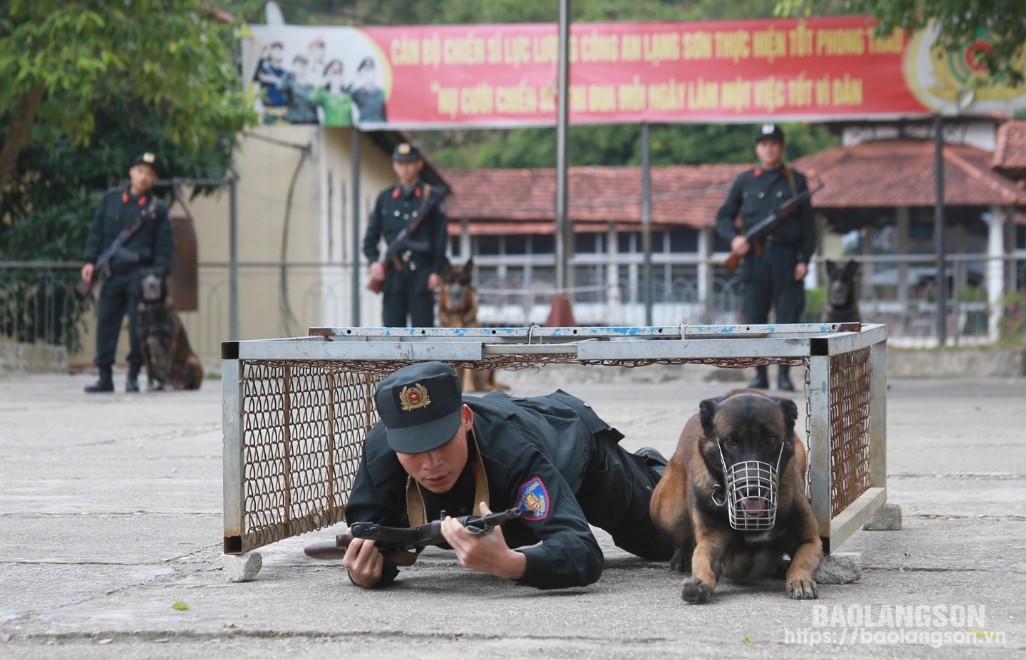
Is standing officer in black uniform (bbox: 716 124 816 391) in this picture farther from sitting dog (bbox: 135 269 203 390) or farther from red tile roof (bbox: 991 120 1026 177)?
red tile roof (bbox: 991 120 1026 177)

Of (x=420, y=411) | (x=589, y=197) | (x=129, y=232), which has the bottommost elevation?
(x=420, y=411)

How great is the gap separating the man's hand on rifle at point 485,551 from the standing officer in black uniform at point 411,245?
30.0ft

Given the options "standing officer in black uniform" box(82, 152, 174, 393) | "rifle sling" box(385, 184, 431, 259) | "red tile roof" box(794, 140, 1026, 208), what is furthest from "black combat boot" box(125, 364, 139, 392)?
"red tile roof" box(794, 140, 1026, 208)

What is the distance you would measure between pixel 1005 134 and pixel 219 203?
1874 cm

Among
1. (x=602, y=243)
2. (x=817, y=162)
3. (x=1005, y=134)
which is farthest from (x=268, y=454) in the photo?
(x=602, y=243)

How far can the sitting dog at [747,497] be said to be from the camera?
3846 millimetres

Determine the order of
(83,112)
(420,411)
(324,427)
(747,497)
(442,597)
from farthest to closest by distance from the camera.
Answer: (83,112)
(324,427)
(442,597)
(420,411)
(747,497)

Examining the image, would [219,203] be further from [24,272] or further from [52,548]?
[52,548]

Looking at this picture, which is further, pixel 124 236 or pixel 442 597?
pixel 124 236

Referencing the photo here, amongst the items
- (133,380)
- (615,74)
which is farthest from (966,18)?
(133,380)

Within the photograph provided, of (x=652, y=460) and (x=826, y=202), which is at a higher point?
(x=826, y=202)

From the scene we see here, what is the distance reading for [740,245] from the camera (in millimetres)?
12734

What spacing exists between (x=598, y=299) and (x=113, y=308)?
953 centimetres

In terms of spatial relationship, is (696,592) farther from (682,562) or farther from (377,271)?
(377,271)
